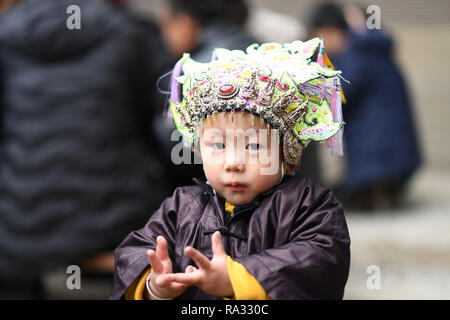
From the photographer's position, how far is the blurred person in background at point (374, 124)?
597cm

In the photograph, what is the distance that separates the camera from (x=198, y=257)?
1.65 m

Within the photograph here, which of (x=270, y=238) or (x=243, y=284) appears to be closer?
(x=243, y=284)

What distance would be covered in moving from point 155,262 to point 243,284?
0.83 feet

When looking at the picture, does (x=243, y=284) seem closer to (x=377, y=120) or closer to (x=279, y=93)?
(x=279, y=93)

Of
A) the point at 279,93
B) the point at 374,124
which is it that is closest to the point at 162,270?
the point at 279,93

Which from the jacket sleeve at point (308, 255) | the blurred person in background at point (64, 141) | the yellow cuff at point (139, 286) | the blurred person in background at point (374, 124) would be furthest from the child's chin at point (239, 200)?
the blurred person in background at point (374, 124)

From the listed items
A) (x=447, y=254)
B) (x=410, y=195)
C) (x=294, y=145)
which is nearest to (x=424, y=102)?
(x=410, y=195)

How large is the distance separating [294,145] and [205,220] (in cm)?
36

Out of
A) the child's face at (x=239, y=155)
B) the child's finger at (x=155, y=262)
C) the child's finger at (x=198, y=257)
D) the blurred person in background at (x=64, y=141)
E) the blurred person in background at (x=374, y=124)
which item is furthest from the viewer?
the blurred person in background at (x=374, y=124)

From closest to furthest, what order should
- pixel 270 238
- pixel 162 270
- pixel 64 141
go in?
1. pixel 162 270
2. pixel 270 238
3. pixel 64 141

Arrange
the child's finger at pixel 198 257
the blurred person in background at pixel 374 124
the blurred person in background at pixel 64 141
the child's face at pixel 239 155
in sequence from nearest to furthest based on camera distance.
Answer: the child's finger at pixel 198 257
the child's face at pixel 239 155
the blurred person in background at pixel 64 141
the blurred person in background at pixel 374 124

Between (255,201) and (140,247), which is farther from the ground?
(255,201)

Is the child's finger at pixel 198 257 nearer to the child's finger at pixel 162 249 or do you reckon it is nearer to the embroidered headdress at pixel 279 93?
the child's finger at pixel 162 249

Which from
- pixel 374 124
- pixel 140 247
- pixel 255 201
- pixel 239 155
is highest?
pixel 374 124
